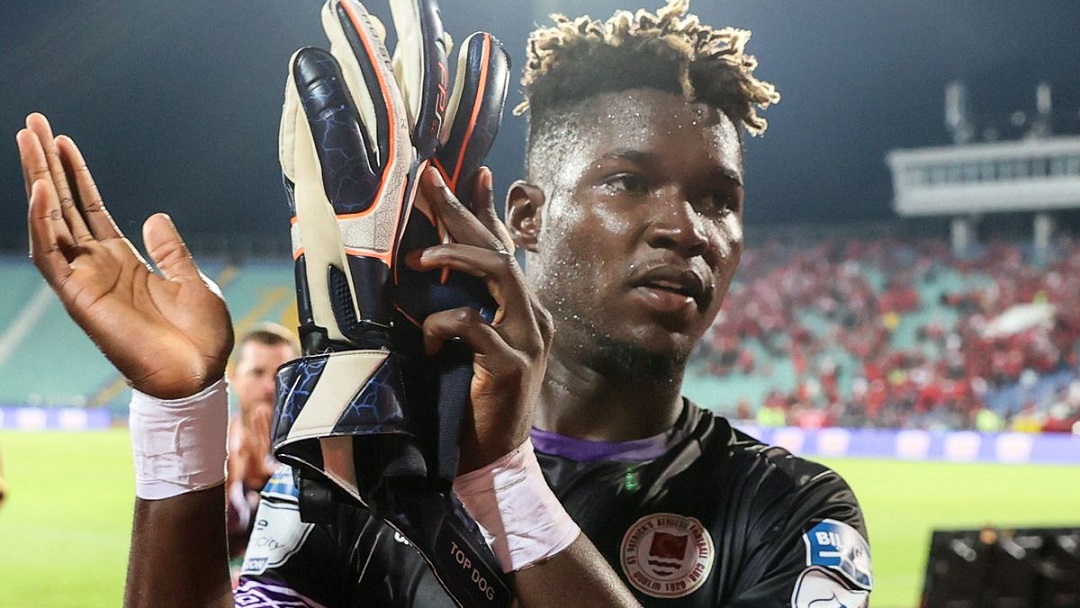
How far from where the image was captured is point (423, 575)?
5.26ft

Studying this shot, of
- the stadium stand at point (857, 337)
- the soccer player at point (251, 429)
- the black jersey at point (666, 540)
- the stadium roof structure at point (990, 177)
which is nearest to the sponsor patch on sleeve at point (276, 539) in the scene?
the black jersey at point (666, 540)

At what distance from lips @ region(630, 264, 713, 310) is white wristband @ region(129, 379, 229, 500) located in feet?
1.94

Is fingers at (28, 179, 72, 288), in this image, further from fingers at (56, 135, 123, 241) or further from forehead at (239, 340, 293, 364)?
forehead at (239, 340, 293, 364)

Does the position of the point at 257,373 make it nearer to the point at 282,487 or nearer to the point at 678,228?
the point at 282,487

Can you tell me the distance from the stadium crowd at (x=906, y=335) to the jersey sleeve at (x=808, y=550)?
54.4ft

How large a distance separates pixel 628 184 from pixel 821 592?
2.07ft

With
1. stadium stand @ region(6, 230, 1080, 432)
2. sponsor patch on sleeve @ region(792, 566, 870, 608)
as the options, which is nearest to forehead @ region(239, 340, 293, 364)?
sponsor patch on sleeve @ region(792, 566, 870, 608)

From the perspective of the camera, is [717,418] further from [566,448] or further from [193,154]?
[193,154]

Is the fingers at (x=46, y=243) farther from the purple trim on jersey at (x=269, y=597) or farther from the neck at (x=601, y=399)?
the neck at (x=601, y=399)

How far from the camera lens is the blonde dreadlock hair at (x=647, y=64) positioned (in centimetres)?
167

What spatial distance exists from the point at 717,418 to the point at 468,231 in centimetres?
87

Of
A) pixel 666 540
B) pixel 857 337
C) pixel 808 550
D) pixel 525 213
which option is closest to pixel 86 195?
pixel 525 213

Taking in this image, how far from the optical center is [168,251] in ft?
4.24

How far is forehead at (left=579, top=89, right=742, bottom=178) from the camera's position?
1587 mm
